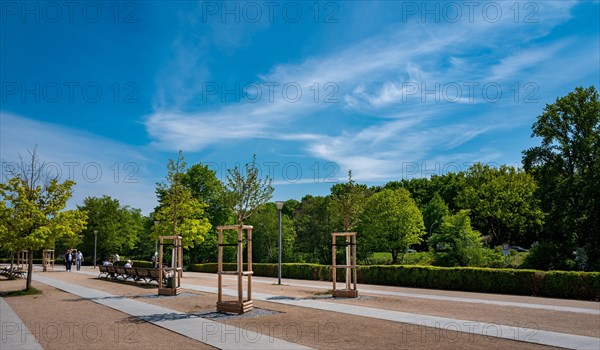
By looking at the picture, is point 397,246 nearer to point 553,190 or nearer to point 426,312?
point 553,190

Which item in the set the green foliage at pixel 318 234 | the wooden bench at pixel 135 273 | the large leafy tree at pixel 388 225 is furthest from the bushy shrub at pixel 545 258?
the wooden bench at pixel 135 273

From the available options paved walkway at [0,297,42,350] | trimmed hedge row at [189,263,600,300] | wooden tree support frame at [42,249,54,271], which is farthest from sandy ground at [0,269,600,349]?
wooden tree support frame at [42,249,54,271]

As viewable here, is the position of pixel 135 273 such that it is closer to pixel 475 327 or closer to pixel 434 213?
pixel 475 327

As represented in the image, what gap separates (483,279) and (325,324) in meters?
12.0

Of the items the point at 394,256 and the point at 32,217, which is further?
the point at 394,256

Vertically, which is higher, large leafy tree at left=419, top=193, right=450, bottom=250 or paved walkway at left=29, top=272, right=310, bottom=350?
large leafy tree at left=419, top=193, right=450, bottom=250

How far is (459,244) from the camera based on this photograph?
31172 millimetres

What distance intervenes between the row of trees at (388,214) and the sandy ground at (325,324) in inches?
143

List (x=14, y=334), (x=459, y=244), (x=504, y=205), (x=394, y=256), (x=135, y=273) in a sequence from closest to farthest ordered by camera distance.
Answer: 1. (x=14, y=334)
2. (x=135, y=273)
3. (x=459, y=244)
4. (x=394, y=256)
5. (x=504, y=205)

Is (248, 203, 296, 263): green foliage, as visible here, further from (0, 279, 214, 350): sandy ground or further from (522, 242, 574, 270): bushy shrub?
(0, 279, 214, 350): sandy ground

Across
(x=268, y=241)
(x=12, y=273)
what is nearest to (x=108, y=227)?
(x=268, y=241)

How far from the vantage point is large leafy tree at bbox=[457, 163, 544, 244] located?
53.6 meters

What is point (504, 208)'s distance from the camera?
179 feet

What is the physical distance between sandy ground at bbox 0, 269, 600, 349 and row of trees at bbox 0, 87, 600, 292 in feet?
11.9
